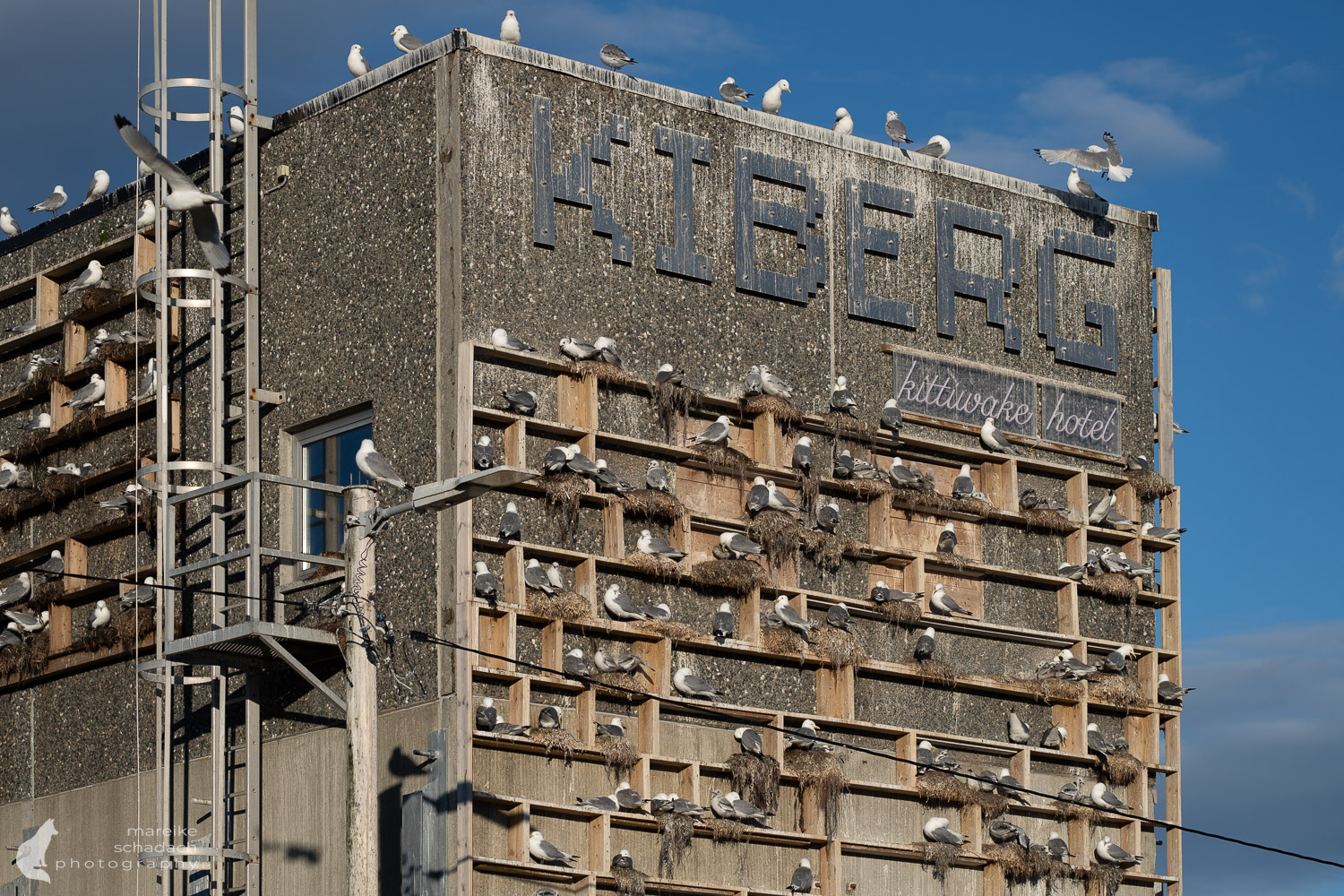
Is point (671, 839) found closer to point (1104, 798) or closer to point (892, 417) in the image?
point (892, 417)

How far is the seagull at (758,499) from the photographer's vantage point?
2533cm

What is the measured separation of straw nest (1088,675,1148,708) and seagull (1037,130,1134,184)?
5948 mm

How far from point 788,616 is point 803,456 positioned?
1.79 metres

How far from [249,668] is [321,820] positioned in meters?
1.67

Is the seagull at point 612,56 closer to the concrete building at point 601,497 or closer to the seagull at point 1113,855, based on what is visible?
the concrete building at point 601,497

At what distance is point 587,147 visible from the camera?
83.2ft

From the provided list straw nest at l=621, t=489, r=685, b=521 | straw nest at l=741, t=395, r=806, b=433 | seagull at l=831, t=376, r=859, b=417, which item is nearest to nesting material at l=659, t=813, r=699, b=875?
straw nest at l=621, t=489, r=685, b=521

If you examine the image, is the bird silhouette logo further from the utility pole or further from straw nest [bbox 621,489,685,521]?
the utility pole

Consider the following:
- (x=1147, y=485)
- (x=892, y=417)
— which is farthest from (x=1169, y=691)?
(x=892, y=417)

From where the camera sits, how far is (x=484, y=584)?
23.0 meters

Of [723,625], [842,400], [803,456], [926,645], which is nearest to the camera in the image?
[723,625]

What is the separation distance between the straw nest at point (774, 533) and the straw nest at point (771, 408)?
1.04m

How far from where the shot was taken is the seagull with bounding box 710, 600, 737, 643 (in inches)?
976

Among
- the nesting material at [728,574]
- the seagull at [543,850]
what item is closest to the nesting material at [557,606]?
the nesting material at [728,574]
